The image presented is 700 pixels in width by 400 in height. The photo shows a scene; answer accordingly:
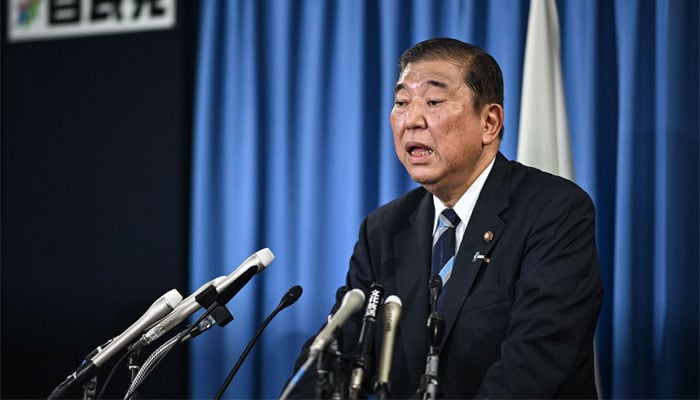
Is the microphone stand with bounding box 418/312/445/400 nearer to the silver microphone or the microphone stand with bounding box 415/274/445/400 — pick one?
the microphone stand with bounding box 415/274/445/400

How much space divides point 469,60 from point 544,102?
36.9 inches

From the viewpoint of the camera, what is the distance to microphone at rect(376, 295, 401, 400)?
1.83 meters

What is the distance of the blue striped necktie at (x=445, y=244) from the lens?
8.82 ft

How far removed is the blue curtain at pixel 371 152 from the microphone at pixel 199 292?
6.13ft

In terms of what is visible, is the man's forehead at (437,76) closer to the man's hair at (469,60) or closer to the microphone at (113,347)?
the man's hair at (469,60)

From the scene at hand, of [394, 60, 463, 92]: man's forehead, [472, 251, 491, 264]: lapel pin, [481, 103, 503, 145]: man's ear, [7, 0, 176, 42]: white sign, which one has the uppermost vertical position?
[7, 0, 176, 42]: white sign

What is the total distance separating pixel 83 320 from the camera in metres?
4.64

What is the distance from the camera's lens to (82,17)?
4.69 meters

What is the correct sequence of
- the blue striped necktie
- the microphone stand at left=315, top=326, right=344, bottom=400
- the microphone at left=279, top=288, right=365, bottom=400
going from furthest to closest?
the blue striped necktie < the microphone stand at left=315, top=326, right=344, bottom=400 < the microphone at left=279, top=288, right=365, bottom=400

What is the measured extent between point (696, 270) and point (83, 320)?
3.19 meters

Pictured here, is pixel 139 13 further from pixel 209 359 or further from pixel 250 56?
pixel 209 359

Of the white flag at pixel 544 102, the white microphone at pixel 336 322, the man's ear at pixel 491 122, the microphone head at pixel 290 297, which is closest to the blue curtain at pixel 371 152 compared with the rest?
the white flag at pixel 544 102

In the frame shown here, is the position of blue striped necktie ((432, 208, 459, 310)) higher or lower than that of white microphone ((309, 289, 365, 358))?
higher

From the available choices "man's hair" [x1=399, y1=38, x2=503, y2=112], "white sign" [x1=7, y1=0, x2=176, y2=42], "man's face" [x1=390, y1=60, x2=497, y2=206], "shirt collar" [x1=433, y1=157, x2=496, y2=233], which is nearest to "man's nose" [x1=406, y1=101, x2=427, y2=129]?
"man's face" [x1=390, y1=60, x2=497, y2=206]
